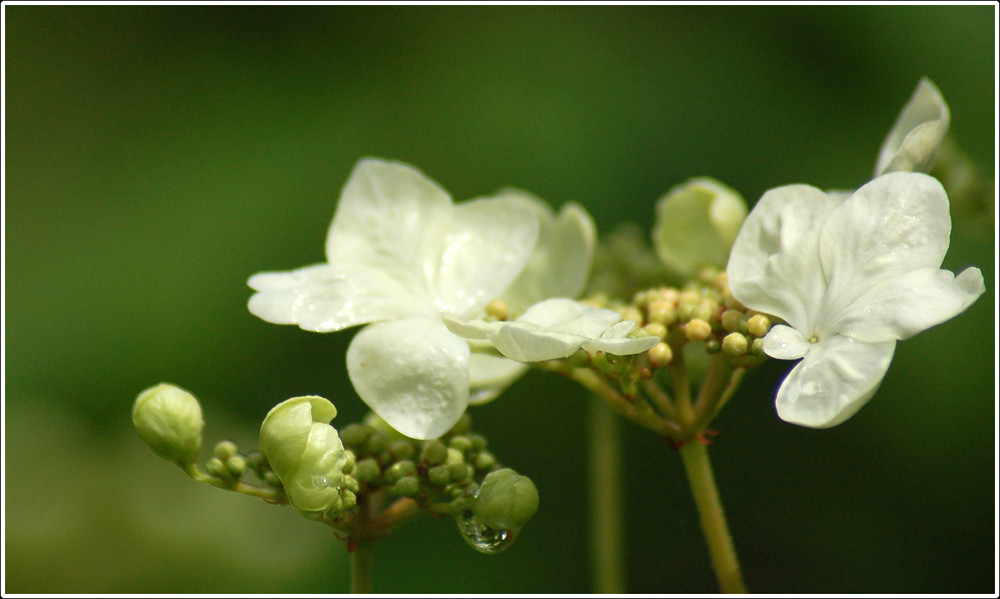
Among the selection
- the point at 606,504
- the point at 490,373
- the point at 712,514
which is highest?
the point at 490,373

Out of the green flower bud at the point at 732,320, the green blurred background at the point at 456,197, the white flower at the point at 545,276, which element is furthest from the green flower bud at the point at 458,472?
the green blurred background at the point at 456,197

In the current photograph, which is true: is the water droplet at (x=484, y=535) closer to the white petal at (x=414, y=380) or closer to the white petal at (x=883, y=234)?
the white petal at (x=414, y=380)

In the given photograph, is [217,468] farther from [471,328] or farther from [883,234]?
[883,234]

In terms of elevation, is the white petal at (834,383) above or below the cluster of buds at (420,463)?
above

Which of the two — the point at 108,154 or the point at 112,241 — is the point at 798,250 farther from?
the point at 108,154

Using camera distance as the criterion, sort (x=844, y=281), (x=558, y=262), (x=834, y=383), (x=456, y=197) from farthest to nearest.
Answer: (x=456, y=197), (x=558, y=262), (x=844, y=281), (x=834, y=383)

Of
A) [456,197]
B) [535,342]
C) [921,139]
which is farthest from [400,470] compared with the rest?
[456,197]

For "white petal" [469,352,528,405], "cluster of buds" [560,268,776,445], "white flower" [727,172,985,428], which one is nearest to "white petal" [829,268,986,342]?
"white flower" [727,172,985,428]
